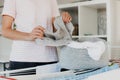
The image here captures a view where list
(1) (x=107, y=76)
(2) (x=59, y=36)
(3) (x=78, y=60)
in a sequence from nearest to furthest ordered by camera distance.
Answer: (1) (x=107, y=76)
(3) (x=78, y=60)
(2) (x=59, y=36)

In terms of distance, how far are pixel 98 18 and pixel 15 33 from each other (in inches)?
70.9

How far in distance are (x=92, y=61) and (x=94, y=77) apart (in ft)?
0.43

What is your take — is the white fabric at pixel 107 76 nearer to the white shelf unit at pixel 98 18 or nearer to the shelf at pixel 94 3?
the white shelf unit at pixel 98 18

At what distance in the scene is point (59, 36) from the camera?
953 mm

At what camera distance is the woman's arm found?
961 millimetres

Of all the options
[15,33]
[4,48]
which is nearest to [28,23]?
[15,33]

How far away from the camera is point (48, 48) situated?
1164 mm

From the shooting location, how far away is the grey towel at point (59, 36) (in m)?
0.93

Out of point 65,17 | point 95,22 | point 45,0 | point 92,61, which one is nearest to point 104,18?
point 95,22

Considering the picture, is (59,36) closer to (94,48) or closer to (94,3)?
(94,48)

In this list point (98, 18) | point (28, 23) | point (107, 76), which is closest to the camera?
point (107, 76)

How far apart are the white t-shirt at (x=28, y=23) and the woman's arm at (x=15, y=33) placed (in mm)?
36

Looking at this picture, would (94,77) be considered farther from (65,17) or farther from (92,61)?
(65,17)

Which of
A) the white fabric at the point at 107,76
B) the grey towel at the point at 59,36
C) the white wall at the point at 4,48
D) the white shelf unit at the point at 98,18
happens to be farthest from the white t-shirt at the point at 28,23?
the white wall at the point at 4,48
